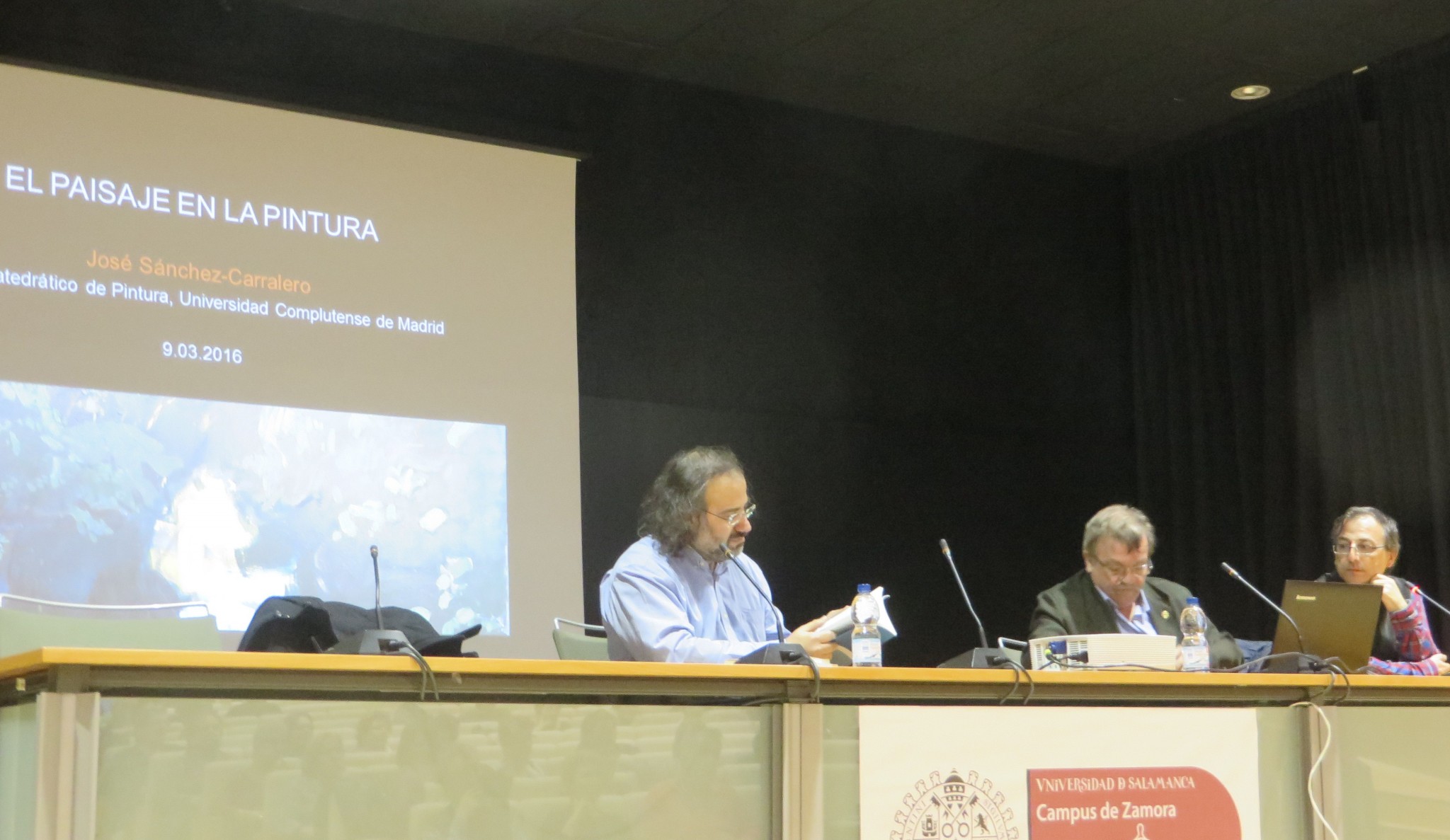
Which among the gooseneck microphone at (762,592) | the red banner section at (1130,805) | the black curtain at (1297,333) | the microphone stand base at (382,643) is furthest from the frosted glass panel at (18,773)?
the black curtain at (1297,333)

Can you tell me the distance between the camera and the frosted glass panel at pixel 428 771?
5.77ft

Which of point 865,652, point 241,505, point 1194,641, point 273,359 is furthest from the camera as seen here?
point 273,359

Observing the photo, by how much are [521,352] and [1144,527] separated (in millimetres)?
2230

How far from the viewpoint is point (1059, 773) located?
7.62ft

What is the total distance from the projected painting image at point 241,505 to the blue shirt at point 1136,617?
194 centimetres

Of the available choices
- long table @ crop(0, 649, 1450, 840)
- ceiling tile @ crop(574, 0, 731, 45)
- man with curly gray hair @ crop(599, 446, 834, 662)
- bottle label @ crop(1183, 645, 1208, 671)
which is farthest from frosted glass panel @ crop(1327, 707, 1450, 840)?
ceiling tile @ crop(574, 0, 731, 45)

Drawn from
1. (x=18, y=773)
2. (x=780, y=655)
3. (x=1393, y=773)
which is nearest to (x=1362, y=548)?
(x=1393, y=773)

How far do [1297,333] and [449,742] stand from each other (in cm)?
490

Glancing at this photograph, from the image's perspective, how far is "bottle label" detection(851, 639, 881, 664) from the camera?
261cm

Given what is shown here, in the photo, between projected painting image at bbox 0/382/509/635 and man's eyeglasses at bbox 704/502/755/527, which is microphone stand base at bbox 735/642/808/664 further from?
projected painting image at bbox 0/382/509/635

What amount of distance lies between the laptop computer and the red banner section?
73 centimetres

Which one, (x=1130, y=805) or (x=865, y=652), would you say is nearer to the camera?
(x=1130, y=805)

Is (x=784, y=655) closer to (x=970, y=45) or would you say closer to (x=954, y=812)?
(x=954, y=812)

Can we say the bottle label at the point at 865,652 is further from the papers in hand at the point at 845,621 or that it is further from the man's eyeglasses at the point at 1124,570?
the man's eyeglasses at the point at 1124,570
